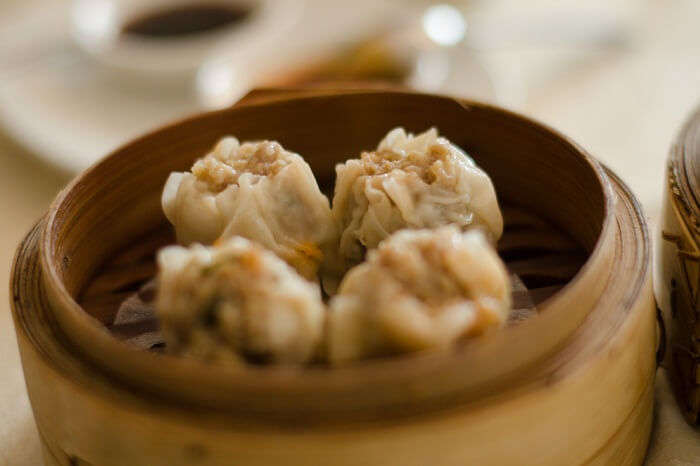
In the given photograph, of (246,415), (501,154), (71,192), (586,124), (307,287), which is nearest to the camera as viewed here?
(246,415)

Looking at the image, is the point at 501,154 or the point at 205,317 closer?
the point at 205,317

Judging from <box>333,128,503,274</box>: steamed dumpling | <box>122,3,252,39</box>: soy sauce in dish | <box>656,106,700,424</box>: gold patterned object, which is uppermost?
<box>122,3,252,39</box>: soy sauce in dish

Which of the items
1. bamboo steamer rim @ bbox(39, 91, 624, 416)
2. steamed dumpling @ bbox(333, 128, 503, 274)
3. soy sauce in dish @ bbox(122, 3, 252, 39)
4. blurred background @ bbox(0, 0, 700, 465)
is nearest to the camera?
bamboo steamer rim @ bbox(39, 91, 624, 416)

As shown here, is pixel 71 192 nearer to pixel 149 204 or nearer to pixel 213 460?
pixel 149 204

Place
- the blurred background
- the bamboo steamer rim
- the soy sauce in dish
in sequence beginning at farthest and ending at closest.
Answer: the soy sauce in dish, the blurred background, the bamboo steamer rim

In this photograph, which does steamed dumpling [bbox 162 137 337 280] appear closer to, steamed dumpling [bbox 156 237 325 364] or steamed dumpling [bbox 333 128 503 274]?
steamed dumpling [bbox 333 128 503 274]

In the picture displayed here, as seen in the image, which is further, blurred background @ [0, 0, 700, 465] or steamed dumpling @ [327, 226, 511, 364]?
blurred background @ [0, 0, 700, 465]

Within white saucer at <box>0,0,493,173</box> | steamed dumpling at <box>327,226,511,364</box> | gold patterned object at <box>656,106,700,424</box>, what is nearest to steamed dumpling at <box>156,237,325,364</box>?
steamed dumpling at <box>327,226,511,364</box>

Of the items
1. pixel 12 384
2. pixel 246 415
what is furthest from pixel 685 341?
pixel 12 384
